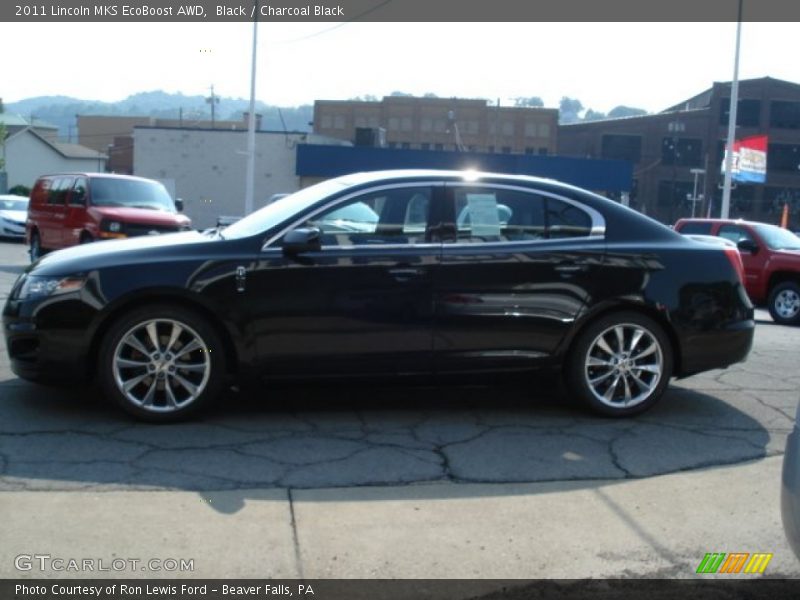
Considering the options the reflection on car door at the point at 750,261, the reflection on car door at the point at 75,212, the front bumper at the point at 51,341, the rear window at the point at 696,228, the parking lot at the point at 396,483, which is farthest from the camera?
the rear window at the point at 696,228

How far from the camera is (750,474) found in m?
5.34

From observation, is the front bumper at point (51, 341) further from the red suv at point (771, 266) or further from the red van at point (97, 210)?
the red suv at point (771, 266)

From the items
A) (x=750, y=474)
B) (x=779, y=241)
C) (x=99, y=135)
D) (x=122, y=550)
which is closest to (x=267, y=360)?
(x=122, y=550)

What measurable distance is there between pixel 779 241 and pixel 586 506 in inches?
479

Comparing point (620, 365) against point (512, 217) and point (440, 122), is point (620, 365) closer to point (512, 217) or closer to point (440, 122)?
point (512, 217)

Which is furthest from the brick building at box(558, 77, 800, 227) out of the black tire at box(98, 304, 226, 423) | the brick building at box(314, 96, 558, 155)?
the black tire at box(98, 304, 226, 423)

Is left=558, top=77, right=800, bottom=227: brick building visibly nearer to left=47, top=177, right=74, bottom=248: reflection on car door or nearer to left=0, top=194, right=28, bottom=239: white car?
left=0, top=194, right=28, bottom=239: white car

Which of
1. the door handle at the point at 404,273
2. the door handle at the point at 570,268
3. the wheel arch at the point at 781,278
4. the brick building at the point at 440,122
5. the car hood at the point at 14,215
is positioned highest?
the brick building at the point at 440,122

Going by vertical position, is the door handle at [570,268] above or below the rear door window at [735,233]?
above

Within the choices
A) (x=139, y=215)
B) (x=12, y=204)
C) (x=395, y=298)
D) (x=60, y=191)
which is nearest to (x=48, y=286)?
(x=395, y=298)

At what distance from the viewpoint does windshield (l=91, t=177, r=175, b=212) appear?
15922 mm

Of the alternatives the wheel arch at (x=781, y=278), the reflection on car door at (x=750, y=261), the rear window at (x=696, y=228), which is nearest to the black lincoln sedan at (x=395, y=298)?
the wheel arch at (x=781, y=278)

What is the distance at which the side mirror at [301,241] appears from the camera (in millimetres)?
5773

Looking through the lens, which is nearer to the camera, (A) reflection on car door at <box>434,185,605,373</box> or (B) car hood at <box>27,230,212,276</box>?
(B) car hood at <box>27,230,212,276</box>
